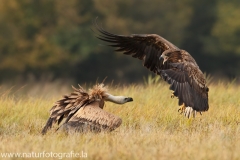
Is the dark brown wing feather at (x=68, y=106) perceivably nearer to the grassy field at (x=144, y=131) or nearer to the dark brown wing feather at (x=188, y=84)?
the grassy field at (x=144, y=131)

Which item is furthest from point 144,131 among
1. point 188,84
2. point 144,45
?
point 144,45

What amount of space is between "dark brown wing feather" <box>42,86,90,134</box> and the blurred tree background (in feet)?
97.2

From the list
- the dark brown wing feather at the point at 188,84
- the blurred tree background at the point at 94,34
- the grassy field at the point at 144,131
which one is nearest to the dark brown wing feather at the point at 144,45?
the grassy field at the point at 144,131

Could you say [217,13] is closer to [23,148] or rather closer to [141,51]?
[141,51]

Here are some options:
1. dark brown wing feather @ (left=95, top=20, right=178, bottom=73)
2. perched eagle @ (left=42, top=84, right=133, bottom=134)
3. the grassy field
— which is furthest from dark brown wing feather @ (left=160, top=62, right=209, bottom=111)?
dark brown wing feather @ (left=95, top=20, right=178, bottom=73)

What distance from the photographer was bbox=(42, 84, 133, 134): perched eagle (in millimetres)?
8000

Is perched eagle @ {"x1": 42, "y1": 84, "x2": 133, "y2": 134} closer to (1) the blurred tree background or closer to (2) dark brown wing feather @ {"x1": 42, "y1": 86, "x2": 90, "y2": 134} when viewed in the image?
(2) dark brown wing feather @ {"x1": 42, "y1": 86, "x2": 90, "y2": 134}

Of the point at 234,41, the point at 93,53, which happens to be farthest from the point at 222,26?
the point at 93,53

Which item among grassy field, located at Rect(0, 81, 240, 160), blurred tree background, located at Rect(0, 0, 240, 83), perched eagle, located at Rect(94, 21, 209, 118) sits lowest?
grassy field, located at Rect(0, 81, 240, 160)

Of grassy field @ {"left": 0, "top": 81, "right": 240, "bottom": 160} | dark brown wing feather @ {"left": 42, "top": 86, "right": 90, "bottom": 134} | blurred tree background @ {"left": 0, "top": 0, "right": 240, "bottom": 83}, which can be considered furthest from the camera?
blurred tree background @ {"left": 0, "top": 0, "right": 240, "bottom": 83}

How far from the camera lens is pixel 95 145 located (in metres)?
7.14

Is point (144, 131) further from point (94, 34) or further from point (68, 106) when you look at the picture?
point (94, 34)

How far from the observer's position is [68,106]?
8258 millimetres

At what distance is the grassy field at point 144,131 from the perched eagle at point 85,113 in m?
0.17
